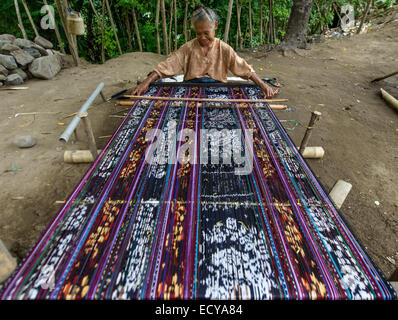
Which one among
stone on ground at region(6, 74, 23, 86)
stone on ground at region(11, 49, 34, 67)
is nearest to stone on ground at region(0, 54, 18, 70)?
stone on ground at region(11, 49, 34, 67)

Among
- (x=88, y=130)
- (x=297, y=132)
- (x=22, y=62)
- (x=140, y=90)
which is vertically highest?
(x=140, y=90)

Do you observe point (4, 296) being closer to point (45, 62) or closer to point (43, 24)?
point (45, 62)

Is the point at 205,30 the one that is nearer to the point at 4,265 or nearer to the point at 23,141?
the point at 23,141

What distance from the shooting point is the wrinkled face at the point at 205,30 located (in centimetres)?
254

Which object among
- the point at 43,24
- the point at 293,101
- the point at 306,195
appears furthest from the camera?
the point at 43,24

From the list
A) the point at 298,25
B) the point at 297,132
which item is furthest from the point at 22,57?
the point at 298,25

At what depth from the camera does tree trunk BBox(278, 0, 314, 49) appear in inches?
241

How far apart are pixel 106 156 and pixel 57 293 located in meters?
0.96

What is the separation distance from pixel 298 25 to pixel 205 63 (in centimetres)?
511

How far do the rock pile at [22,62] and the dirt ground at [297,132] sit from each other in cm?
23

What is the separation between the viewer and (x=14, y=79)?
4578mm

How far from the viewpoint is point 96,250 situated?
1.06 metres

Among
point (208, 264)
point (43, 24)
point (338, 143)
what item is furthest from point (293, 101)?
point (43, 24)
